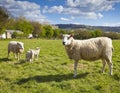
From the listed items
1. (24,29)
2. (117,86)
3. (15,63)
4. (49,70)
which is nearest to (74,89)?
(117,86)

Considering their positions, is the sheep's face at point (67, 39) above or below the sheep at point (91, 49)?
above

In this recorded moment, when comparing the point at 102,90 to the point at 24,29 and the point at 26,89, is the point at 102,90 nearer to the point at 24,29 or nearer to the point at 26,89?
the point at 26,89

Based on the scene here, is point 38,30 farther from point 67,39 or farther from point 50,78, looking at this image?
point 67,39

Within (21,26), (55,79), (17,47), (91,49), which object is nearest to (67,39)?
(91,49)

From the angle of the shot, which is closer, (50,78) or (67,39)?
(67,39)

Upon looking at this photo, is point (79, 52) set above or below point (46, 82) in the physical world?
above

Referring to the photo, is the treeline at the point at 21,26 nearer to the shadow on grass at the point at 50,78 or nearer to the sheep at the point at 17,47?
the sheep at the point at 17,47

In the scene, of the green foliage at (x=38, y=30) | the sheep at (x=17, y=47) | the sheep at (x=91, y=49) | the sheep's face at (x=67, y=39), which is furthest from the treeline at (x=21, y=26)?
the sheep's face at (x=67, y=39)

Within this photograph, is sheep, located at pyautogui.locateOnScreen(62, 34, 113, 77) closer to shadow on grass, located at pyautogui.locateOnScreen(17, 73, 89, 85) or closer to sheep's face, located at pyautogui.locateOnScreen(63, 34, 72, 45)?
sheep's face, located at pyautogui.locateOnScreen(63, 34, 72, 45)

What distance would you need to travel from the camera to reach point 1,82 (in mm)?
12594

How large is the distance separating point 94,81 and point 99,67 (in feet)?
11.3

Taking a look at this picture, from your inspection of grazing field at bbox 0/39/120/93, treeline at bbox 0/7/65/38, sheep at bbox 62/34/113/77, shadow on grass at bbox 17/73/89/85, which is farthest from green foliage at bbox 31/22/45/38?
sheep at bbox 62/34/113/77

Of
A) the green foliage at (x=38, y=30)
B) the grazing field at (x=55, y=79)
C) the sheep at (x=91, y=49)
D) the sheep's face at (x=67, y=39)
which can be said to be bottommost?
the green foliage at (x=38, y=30)

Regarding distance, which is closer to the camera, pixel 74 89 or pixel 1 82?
pixel 74 89
